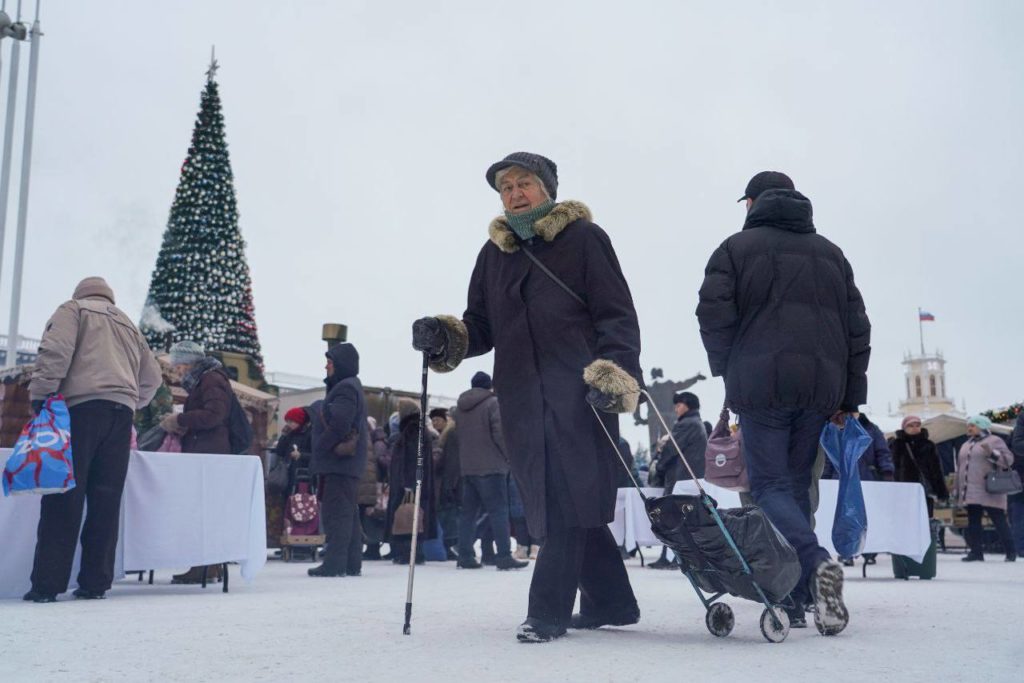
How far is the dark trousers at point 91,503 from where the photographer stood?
5.95 metres

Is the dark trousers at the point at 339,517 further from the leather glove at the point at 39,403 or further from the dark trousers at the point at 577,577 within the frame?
the dark trousers at the point at 577,577

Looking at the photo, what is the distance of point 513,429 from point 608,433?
0.41 m

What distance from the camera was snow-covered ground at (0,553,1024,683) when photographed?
3248 mm

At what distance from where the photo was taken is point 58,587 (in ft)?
19.3

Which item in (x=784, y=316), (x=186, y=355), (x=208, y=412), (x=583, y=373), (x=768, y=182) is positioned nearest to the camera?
(x=583, y=373)

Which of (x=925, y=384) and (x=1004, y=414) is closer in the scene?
(x=1004, y=414)

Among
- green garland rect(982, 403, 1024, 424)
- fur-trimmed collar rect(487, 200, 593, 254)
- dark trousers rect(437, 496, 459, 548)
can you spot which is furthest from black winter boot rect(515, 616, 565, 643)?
green garland rect(982, 403, 1024, 424)

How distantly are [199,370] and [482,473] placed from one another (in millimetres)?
3431

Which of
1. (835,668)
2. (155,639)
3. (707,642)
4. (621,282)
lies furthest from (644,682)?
(155,639)

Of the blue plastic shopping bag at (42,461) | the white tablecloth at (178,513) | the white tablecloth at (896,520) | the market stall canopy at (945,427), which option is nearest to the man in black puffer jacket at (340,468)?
the white tablecloth at (178,513)

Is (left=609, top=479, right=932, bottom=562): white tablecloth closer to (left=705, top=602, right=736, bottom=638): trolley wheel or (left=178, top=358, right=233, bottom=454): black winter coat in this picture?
(left=178, top=358, right=233, bottom=454): black winter coat

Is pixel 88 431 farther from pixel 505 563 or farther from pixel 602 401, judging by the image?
pixel 505 563

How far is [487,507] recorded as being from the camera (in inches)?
420

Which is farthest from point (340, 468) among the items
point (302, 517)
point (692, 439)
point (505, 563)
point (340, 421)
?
point (692, 439)
